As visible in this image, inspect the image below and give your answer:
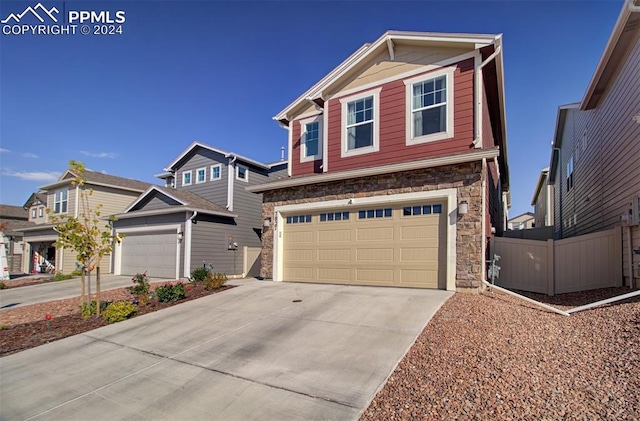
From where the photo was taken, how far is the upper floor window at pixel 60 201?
826 inches

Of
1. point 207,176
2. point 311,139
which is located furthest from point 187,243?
point 311,139

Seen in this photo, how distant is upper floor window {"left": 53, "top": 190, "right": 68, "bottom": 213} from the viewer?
21.0 meters

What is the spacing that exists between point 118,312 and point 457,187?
8448mm

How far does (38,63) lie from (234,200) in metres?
8.81

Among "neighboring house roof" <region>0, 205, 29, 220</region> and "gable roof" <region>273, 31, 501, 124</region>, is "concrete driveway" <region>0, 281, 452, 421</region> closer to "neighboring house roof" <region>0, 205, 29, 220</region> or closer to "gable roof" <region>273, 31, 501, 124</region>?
"gable roof" <region>273, 31, 501, 124</region>

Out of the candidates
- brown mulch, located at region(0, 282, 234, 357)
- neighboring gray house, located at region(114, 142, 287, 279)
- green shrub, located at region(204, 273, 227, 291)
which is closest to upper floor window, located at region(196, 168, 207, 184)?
neighboring gray house, located at region(114, 142, 287, 279)

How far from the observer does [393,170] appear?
8.80 meters

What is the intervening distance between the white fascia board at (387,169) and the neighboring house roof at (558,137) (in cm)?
946

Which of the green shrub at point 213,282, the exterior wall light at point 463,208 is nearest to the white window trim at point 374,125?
the exterior wall light at point 463,208

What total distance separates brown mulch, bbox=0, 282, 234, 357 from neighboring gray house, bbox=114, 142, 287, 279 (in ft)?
13.5

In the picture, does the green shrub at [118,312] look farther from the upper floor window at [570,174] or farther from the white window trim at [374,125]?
the upper floor window at [570,174]

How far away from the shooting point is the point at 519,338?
4.67 m

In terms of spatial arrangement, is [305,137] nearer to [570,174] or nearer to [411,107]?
[411,107]

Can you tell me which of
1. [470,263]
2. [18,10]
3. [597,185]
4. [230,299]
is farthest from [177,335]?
[597,185]
